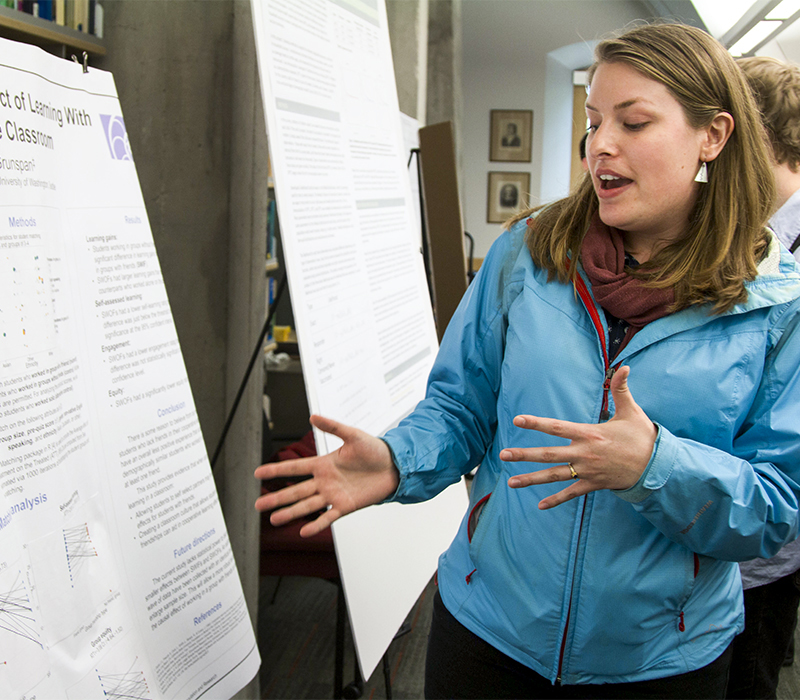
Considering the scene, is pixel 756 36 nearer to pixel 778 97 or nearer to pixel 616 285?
pixel 778 97

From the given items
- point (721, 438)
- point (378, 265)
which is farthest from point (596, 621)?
point (378, 265)

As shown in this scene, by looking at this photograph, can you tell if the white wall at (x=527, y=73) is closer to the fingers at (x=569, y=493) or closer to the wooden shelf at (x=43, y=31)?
the wooden shelf at (x=43, y=31)

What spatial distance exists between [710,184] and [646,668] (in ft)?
2.45

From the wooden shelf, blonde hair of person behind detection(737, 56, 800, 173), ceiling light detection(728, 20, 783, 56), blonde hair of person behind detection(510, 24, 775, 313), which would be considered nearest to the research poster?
blonde hair of person behind detection(510, 24, 775, 313)

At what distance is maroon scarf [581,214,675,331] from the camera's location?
102 cm

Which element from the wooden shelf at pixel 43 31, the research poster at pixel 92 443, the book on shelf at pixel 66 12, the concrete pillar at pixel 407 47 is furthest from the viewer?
the concrete pillar at pixel 407 47

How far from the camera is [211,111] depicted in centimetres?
187

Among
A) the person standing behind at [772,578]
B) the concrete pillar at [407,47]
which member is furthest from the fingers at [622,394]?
the concrete pillar at [407,47]

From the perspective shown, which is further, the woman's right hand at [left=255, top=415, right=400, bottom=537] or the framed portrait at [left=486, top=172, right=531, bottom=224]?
the framed portrait at [left=486, top=172, right=531, bottom=224]

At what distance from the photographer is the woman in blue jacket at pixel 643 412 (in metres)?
0.97

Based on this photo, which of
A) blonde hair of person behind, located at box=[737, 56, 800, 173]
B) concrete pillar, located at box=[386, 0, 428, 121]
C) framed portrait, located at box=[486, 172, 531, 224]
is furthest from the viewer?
framed portrait, located at box=[486, 172, 531, 224]

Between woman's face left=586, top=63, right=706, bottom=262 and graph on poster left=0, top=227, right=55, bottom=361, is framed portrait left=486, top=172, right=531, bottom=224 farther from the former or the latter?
graph on poster left=0, top=227, right=55, bottom=361

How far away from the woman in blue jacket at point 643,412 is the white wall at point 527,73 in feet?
22.0

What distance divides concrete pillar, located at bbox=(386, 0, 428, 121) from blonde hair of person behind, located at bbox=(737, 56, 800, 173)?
2.21m
